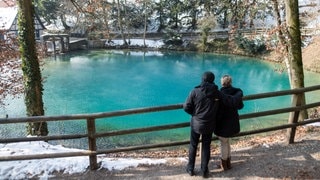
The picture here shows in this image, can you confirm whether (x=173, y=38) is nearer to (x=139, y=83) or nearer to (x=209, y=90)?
(x=139, y=83)

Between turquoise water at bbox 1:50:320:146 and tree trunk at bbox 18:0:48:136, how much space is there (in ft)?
11.2

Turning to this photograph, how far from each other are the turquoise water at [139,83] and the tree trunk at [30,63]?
11.2ft

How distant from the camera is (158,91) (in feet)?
73.5

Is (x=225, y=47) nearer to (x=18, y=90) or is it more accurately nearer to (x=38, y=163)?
(x=18, y=90)

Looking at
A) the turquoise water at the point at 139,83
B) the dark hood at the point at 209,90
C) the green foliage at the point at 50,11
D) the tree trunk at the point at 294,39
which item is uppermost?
the green foliage at the point at 50,11

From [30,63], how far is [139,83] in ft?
53.7

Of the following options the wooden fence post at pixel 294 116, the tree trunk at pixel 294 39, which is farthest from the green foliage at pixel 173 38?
the wooden fence post at pixel 294 116

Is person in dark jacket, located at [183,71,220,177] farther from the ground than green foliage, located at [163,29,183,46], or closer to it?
closer to it

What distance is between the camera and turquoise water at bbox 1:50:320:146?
15.3 m

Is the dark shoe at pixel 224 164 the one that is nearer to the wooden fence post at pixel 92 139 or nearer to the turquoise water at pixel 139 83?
the wooden fence post at pixel 92 139

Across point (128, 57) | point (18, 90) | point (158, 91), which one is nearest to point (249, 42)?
point (128, 57)

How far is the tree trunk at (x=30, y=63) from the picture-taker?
8.91 metres

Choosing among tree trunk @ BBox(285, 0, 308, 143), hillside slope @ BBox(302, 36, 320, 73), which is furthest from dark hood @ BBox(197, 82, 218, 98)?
hillside slope @ BBox(302, 36, 320, 73)

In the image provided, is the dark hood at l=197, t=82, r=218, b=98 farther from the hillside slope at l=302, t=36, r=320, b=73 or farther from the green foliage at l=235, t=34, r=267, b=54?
the green foliage at l=235, t=34, r=267, b=54
